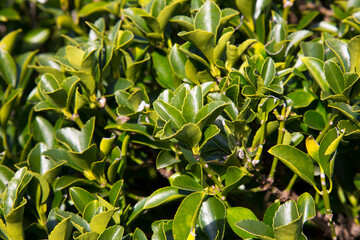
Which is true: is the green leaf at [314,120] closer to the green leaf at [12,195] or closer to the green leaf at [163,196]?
the green leaf at [163,196]

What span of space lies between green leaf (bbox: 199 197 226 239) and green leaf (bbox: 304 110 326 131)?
37cm

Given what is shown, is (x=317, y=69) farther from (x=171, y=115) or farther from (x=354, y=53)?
(x=171, y=115)

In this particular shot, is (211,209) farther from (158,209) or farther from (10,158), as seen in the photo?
(10,158)

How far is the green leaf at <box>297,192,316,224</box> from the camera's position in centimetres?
111

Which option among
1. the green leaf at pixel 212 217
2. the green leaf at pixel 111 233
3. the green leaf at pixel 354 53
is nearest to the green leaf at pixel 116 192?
the green leaf at pixel 111 233

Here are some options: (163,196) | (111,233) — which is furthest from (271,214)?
(111,233)

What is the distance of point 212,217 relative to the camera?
1.20 metres

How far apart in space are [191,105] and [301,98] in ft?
1.34

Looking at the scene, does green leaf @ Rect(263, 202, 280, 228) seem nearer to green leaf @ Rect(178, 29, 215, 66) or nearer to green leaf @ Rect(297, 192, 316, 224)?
green leaf @ Rect(297, 192, 316, 224)

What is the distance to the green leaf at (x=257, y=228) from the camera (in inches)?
41.2

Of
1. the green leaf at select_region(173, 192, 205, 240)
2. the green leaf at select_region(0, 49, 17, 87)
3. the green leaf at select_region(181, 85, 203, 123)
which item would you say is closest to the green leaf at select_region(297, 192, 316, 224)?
the green leaf at select_region(173, 192, 205, 240)

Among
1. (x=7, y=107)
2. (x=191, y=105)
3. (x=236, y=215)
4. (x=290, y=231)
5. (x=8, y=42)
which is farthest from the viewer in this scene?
(x=8, y=42)

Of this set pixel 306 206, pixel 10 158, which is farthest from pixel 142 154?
pixel 306 206

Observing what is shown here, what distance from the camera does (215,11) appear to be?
1.30 metres
